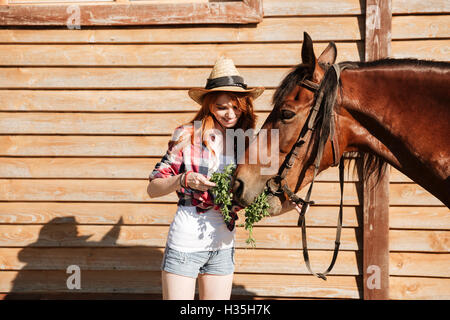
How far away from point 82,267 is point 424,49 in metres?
3.72

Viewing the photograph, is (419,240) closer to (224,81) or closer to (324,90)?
(324,90)

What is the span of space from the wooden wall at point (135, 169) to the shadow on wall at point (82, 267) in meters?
0.01

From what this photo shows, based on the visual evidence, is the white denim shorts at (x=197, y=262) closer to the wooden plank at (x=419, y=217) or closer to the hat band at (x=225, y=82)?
the hat band at (x=225, y=82)

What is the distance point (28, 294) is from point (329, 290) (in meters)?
2.90

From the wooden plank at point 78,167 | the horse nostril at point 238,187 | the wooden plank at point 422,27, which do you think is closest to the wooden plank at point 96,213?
the wooden plank at point 78,167

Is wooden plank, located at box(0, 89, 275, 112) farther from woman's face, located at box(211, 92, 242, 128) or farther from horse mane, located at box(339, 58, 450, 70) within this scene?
horse mane, located at box(339, 58, 450, 70)

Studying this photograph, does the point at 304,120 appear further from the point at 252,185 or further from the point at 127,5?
the point at 127,5

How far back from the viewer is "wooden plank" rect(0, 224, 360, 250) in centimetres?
370

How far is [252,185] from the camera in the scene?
6.87 ft

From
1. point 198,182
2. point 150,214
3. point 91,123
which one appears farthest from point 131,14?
point 198,182

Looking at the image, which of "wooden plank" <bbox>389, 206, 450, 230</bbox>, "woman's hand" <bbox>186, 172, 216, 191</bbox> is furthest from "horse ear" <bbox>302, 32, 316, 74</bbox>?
"wooden plank" <bbox>389, 206, 450, 230</bbox>

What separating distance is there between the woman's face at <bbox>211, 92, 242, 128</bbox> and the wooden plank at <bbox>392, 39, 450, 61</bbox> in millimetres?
1956

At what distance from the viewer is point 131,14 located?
366cm

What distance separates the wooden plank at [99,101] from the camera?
3.75 meters
